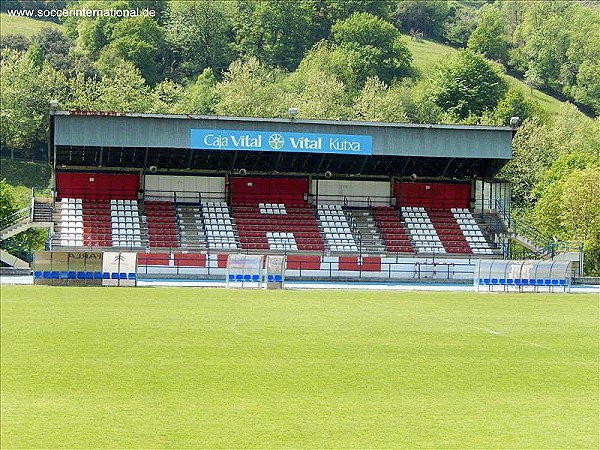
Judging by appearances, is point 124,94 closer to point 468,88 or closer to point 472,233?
point 468,88

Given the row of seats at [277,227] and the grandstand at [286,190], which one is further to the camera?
the row of seats at [277,227]

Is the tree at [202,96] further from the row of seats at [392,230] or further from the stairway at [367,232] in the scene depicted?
the stairway at [367,232]

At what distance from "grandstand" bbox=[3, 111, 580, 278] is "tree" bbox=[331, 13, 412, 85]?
85555mm

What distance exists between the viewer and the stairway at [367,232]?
6401 cm

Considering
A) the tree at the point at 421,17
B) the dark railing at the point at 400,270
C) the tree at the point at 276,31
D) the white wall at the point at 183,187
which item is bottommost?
the dark railing at the point at 400,270

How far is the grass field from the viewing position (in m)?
16.4

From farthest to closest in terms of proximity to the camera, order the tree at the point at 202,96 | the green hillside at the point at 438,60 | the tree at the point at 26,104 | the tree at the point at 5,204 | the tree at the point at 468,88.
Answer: the green hillside at the point at 438,60 → the tree at the point at 468,88 → the tree at the point at 202,96 → the tree at the point at 26,104 → the tree at the point at 5,204

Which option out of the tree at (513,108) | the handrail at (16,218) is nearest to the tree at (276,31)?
the tree at (513,108)

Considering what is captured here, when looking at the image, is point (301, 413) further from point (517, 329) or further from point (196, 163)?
point (196, 163)

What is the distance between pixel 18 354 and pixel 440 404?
7.78 meters

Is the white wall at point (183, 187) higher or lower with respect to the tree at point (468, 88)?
lower

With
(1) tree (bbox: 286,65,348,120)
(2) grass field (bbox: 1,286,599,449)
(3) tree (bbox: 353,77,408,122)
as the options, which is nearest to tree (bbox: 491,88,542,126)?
(3) tree (bbox: 353,77,408,122)

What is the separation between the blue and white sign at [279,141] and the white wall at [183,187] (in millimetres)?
3936

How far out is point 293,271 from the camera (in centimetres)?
5778
